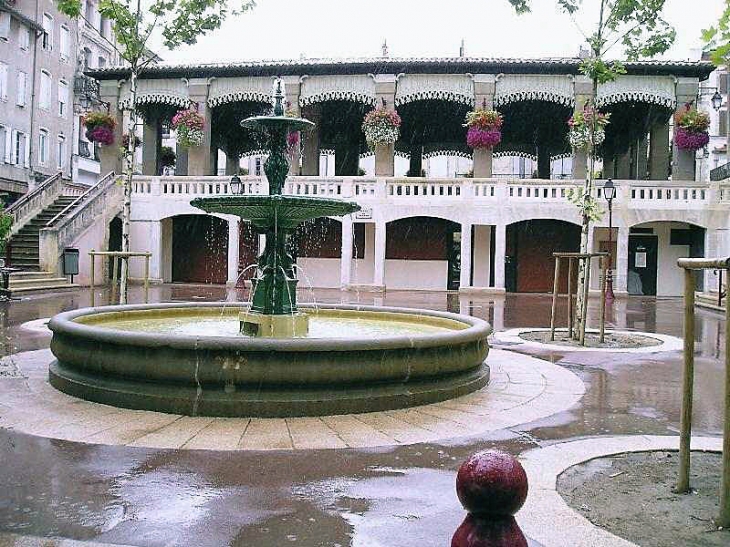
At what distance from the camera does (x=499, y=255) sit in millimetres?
26766

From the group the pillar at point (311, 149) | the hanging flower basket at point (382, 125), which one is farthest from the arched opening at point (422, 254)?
the pillar at point (311, 149)

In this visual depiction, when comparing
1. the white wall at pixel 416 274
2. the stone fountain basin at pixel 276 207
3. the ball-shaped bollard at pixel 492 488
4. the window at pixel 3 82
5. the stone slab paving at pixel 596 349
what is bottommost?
the stone slab paving at pixel 596 349

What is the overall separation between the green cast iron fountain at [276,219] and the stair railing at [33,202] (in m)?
20.4

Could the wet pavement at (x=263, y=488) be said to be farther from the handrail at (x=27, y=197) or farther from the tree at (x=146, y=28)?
the handrail at (x=27, y=197)

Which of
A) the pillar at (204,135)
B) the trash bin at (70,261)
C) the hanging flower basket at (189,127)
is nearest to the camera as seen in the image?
the trash bin at (70,261)

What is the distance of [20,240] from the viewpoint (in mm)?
26484

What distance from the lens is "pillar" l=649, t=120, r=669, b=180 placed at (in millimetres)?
27828

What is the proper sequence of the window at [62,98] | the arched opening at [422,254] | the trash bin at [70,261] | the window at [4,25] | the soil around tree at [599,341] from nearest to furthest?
the soil around tree at [599,341] < the trash bin at [70,261] < the arched opening at [422,254] < the window at [4,25] < the window at [62,98]

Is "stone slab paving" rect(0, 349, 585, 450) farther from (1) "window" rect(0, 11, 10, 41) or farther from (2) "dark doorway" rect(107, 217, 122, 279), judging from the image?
(1) "window" rect(0, 11, 10, 41)

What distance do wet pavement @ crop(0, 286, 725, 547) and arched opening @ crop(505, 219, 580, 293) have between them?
73.7 feet

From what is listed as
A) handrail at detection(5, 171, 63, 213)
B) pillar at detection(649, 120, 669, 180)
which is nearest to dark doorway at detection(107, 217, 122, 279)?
handrail at detection(5, 171, 63, 213)

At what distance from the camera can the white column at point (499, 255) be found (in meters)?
26.5

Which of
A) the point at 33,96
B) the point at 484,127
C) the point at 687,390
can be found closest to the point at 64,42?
the point at 33,96

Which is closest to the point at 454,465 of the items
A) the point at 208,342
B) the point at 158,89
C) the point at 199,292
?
the point at 208,342
